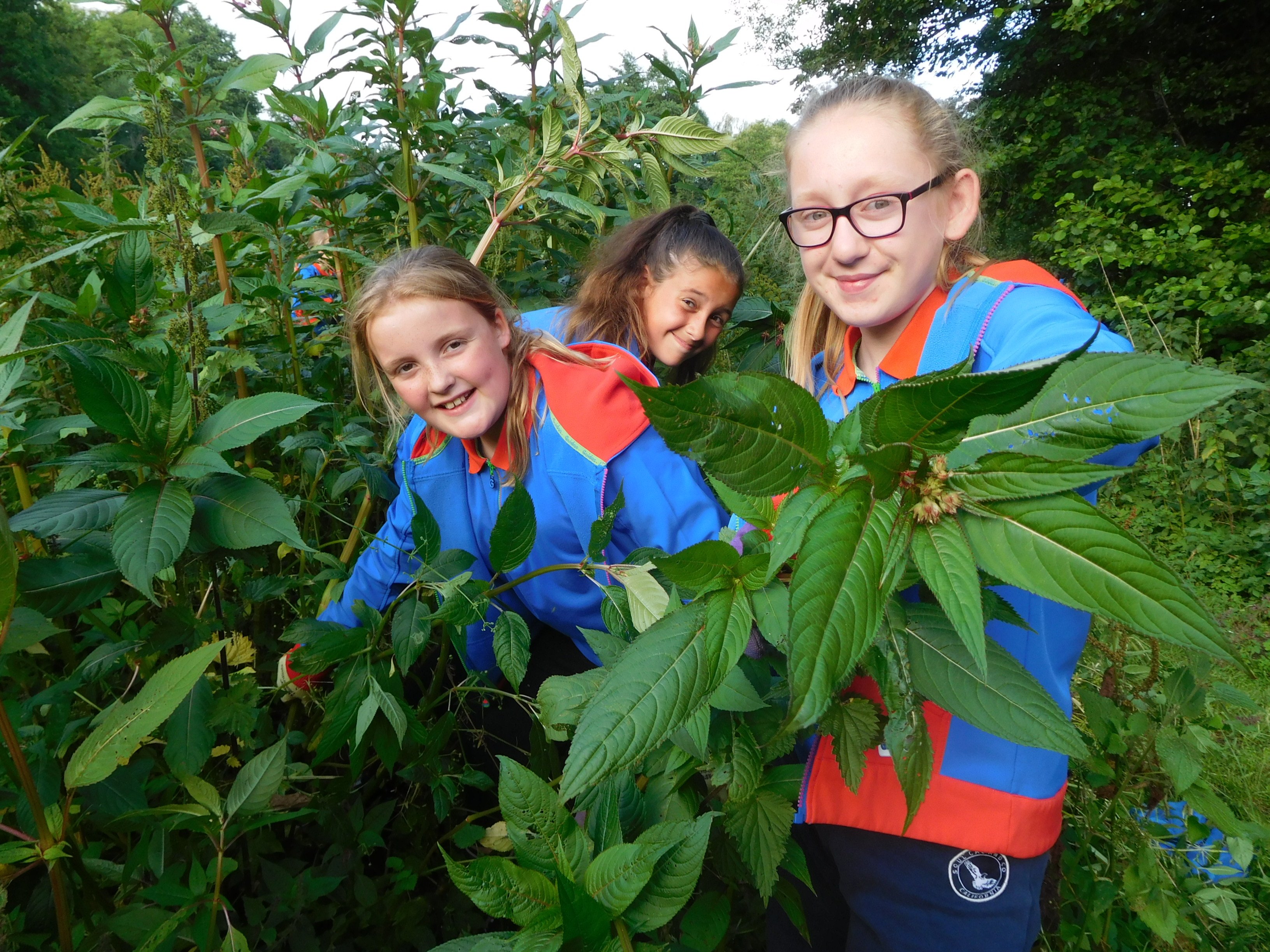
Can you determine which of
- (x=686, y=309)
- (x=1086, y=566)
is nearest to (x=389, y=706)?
(x=1086, y=566)

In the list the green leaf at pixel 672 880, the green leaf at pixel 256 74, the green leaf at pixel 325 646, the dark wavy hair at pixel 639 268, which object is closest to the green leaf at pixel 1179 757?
the green leaf at pixel 672 880

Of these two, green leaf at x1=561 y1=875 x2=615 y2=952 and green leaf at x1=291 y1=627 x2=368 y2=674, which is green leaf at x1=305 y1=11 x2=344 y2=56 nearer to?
green leaf at x1=291 y1=627 x2=368 y2=674

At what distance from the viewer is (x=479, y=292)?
76.9 inches

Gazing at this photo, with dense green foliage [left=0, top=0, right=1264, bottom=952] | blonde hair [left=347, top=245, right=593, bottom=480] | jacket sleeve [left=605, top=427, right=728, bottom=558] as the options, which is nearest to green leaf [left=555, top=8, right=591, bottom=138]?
dense green foliage [left=0, top=0, right=1264, bottom=952]

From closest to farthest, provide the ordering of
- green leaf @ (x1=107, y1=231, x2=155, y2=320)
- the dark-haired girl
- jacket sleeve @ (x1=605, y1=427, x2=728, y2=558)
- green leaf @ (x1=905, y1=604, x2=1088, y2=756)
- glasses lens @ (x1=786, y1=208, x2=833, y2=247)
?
1. green leaf @ (x1=905, y1=604, x2=1088, y2=756)
2. green leaf @ (x1=107, y1=231, x2=155, y2=320)
3. glasses lens @ (x1=786, y1=208, x2=833, y2=247)
4. jacket sleeve @ (x1=605, y1=427, x2=728, y2=558)
5. the dark-haired girl

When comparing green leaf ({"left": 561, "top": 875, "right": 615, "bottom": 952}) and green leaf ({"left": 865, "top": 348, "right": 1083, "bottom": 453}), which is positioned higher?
green leaf ({"left": 865, "top": 348, "right": 1083, "bottom": 453})

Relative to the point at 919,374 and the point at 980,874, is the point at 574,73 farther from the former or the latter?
the point at 980,874

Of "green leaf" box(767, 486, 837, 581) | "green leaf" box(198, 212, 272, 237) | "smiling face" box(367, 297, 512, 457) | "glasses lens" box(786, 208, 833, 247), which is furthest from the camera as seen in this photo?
"smiling face" box(367, 297, 512, 457)

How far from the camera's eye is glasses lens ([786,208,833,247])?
160 centimetres

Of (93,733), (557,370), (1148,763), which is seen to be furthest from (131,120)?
(1148,763)

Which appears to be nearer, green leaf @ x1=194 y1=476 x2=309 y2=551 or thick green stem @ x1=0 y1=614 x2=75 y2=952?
thick green stem @ x1=0 y1=614 x2=75 y2=952

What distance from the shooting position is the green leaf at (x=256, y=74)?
1.55 meters

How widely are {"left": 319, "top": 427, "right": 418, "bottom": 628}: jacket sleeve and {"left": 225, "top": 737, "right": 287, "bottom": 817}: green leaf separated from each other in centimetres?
54

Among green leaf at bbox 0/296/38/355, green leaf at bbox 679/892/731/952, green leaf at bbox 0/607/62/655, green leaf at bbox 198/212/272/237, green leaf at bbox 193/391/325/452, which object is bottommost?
green leaf at bbox 679/892/731/952
